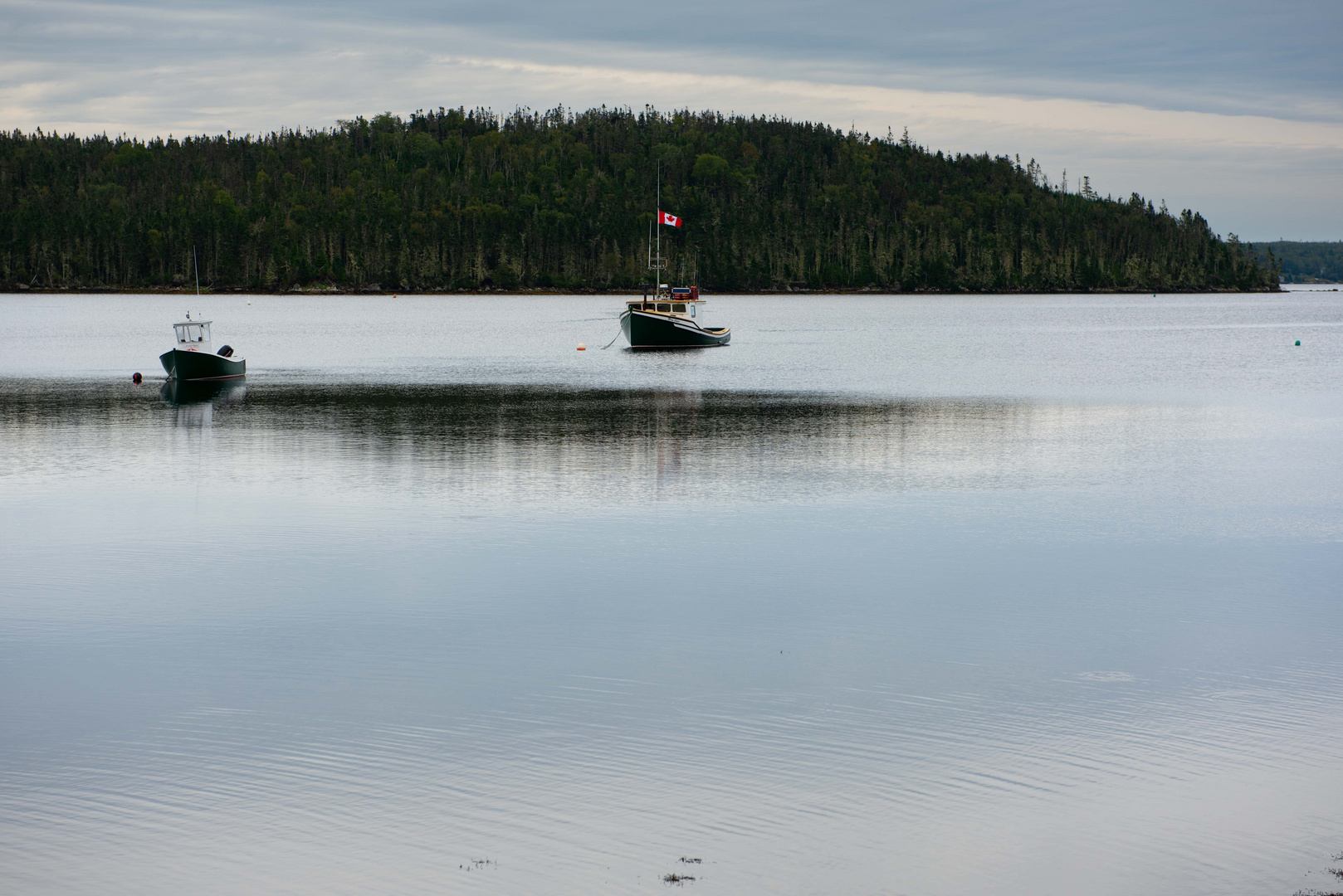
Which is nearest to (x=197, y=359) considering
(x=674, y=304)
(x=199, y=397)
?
(x=199, y=397)

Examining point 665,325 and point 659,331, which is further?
point 659,331

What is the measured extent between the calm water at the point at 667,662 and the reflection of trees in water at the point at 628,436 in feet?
0.85

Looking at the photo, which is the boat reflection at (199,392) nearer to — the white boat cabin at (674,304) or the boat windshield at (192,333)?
the boat windshield at (192,333)

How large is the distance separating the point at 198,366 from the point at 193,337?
11.1 ft

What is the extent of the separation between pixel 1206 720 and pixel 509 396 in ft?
113

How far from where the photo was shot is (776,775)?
9.73 meters

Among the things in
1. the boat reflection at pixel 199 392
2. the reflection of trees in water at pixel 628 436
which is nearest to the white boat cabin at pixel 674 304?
the reflection of trees in water at pixel 628 436

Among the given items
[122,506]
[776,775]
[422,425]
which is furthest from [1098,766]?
[422,425]

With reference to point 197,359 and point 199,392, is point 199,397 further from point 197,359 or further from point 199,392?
point 197,359

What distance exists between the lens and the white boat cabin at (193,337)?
4850cm

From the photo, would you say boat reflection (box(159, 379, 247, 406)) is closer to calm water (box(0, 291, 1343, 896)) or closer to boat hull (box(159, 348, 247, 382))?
boat hull (box(159, 348, 247, 382))

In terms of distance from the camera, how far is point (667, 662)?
501 inches

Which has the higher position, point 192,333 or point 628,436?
point 192,333

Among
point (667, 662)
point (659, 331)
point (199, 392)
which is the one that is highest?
point (659, 331)
